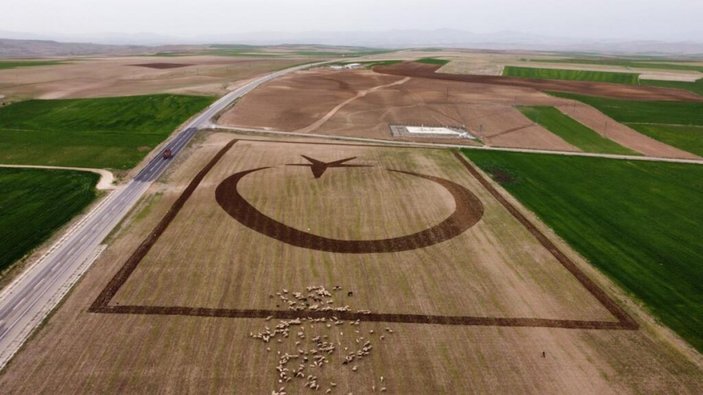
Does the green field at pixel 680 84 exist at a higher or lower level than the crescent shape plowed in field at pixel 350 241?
higher

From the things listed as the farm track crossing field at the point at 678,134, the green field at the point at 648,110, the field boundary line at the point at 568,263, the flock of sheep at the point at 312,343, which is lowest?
the flock of sheep at the point at 312,343

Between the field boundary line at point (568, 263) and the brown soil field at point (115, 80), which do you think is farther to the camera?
the brown soil field at point (115, 80)

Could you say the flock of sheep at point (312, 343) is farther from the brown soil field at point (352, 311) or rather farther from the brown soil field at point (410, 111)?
the brown soil field at point (410, 111)

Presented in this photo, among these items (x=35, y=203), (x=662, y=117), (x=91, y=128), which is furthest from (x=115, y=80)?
(x=662, y=117)

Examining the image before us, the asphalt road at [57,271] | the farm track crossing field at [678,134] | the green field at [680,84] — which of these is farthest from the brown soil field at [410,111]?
the green field at [680,84]

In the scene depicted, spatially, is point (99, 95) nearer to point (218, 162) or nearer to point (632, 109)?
point (218, 162)
